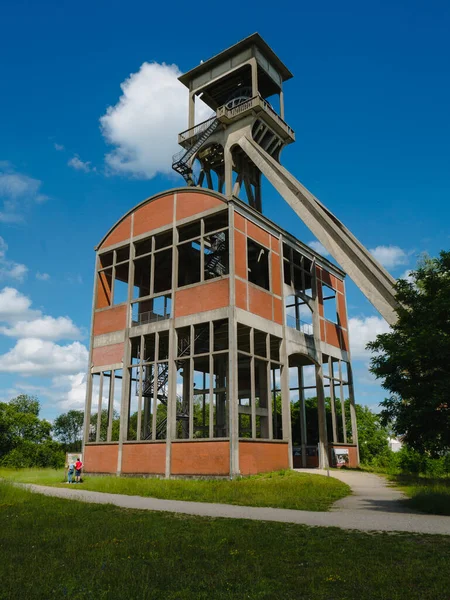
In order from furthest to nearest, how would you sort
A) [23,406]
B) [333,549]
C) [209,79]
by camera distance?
[23,406], [209,79], [333,549]

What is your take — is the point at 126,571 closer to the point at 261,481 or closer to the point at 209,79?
the point at 261,481

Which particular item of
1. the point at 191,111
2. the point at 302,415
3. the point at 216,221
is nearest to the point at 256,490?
the point at 216,221

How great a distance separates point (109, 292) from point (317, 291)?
45.7 feet

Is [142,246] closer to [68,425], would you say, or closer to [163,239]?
[163,239]

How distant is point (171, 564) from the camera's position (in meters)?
7.05

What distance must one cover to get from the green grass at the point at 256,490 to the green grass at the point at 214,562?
473 centimetres

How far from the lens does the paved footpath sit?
10.4 meters

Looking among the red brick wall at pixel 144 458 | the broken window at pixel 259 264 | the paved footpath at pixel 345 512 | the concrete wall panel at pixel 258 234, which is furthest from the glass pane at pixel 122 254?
the paved footpath at pixel 345 512

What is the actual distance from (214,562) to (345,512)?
22.3 feet

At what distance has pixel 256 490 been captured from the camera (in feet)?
59.3

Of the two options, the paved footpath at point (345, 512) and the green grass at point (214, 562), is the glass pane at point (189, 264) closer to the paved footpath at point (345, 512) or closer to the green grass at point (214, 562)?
the paved footpath at point (345, 512)

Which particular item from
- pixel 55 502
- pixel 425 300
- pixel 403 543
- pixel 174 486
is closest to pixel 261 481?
pixel 174 486

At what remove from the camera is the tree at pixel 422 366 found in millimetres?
13250

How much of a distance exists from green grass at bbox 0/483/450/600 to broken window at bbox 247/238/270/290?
2078cm
